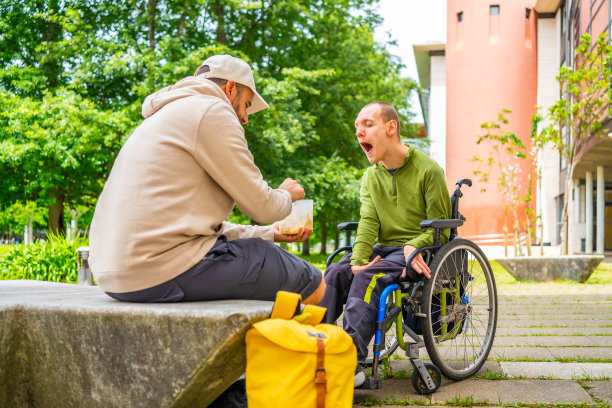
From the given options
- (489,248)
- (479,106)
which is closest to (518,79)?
(479,106)

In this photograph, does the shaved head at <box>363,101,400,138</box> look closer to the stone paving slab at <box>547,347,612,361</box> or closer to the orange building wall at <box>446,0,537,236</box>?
the stone paving slab at <box>547,347,612,361</box>

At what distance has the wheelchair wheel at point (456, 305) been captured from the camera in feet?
10.9

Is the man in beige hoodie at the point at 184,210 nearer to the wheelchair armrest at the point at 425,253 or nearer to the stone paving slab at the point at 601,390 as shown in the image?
the wheelchair armrest at the point at 425,253

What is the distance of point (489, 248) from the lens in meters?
28.1

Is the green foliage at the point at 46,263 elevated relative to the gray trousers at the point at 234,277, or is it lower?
lower

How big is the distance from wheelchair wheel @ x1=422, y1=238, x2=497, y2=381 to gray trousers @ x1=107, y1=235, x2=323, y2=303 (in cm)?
88

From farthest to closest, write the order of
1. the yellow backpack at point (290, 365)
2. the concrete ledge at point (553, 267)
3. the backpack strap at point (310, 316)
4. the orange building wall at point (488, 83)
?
the orange building wall at point (488, 83) → the concrete ledge at point (553, 267) → the backpack strap at point (310, 316) → the yellow backpack at point (290, 365)

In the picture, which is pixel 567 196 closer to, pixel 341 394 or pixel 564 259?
pixel 564 259

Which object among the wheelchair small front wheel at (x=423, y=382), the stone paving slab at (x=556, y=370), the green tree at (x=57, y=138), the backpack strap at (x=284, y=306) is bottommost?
the stone paving slab at (x=556, y=370)

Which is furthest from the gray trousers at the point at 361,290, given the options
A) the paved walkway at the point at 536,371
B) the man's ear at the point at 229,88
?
the man's ear at the point at 229,88

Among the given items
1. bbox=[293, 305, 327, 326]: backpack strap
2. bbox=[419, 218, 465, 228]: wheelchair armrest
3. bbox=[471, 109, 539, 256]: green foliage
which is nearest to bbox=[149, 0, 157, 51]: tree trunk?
bbox=[471, 109, 539, 256]: green foliage

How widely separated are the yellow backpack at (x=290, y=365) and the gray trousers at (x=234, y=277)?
34 cm

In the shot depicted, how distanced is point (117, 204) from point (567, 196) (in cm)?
1352

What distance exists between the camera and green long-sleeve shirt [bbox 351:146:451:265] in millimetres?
3658
